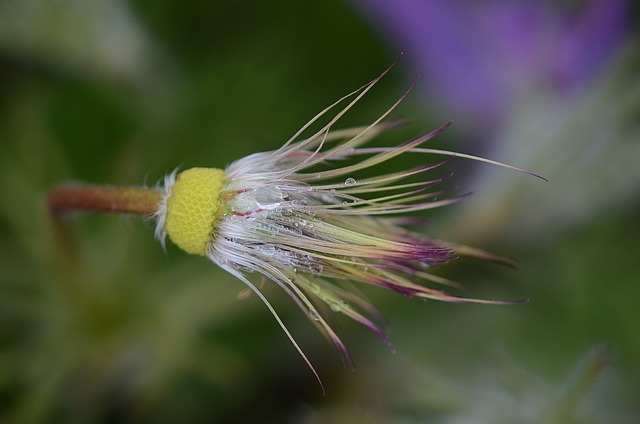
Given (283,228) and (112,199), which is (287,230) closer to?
(283,228)

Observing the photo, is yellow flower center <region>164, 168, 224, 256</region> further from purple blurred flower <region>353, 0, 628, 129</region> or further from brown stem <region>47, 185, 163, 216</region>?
purple blurred flower <region>353, 0, 628, 129</region>

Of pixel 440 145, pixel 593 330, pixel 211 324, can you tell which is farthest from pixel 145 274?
pixel 593 330

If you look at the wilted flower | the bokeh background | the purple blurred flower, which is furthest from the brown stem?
the purple blurred flower

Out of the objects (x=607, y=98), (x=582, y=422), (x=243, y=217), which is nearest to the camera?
(x=243, y=217)

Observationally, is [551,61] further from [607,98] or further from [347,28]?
[347,28]

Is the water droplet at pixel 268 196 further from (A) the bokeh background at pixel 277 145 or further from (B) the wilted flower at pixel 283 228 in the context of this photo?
(A) the bokeh background at pixel 277 145

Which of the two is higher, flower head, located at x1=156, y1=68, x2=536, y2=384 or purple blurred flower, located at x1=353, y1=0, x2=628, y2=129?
purple blurred flower, located at x1=353, y1=0, x2=628, y2=129

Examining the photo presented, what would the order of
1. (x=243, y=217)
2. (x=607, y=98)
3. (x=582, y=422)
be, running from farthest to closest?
(x=607, y=98)
(x=582, y=422)
(x=243, y=217)
